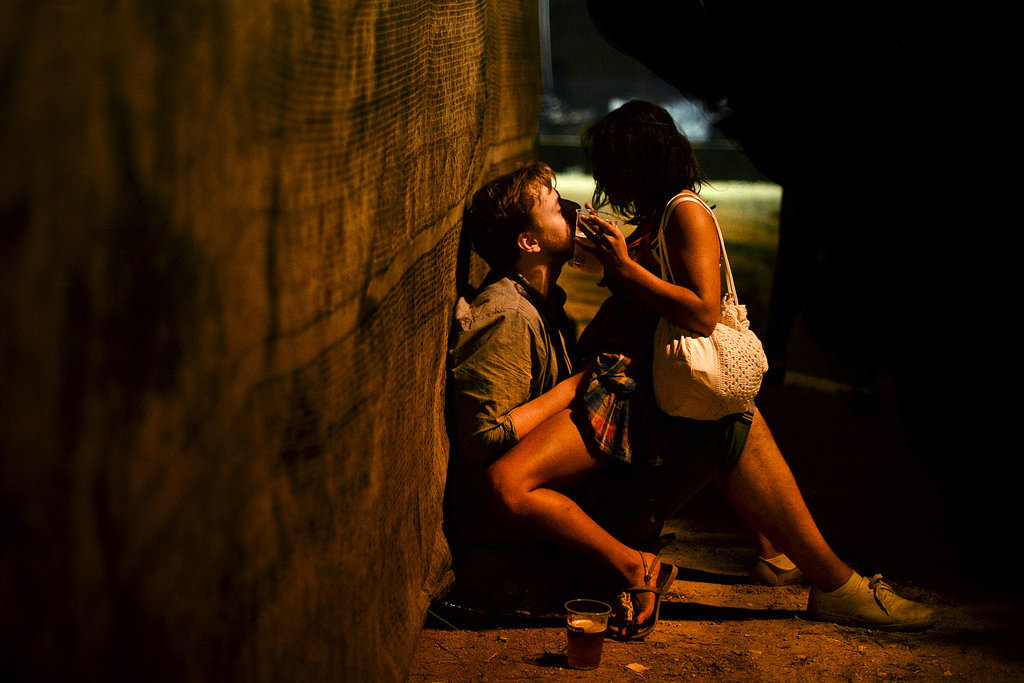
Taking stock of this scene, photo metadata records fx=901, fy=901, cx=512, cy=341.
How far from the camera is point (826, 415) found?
514cm

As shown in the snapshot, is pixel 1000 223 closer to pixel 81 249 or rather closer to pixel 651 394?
pixel 651 394

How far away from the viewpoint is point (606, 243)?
8.57ft

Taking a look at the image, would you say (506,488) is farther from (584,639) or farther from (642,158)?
(642,158)

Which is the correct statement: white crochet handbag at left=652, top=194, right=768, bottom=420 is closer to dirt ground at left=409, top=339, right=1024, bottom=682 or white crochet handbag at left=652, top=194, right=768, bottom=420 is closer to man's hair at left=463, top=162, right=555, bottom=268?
man's hair at left=463, top=162, right=555, bottom=268

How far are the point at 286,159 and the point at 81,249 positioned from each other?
1.37 feet

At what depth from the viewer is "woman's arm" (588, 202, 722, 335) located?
2553mm

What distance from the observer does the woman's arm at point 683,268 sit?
2.55 metres

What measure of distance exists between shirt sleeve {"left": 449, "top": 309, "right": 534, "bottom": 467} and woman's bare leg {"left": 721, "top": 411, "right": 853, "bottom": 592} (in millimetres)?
714

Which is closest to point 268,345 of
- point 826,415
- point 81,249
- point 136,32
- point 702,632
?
point 81,249

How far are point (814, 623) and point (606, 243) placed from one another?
1.39 metres

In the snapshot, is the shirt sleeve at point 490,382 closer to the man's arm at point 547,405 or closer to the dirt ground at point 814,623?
the man's arm at point 547,405

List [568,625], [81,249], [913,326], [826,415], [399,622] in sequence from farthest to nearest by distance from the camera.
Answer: [913,326]
[826,415]
[568,625]
[399,622]
[81,249]

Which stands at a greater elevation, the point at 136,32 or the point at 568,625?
the point at 136,32

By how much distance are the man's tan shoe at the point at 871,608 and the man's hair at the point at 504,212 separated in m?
1.47
